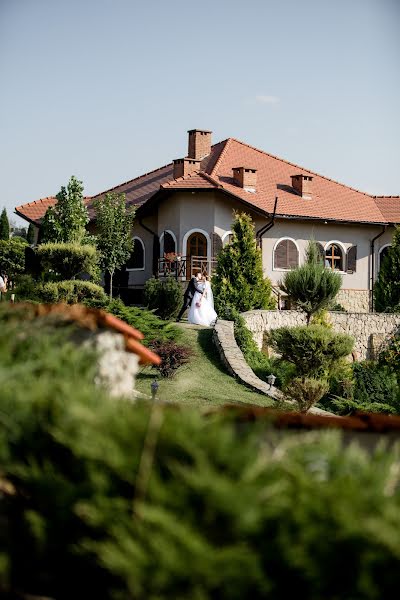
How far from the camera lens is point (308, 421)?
4840 mm

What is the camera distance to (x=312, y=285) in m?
23.7

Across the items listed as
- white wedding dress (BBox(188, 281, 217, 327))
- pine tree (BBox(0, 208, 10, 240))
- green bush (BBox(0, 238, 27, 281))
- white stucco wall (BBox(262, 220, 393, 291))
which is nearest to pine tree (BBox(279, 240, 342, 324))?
white wedding dress (BBox(188, 281, 217, 327))

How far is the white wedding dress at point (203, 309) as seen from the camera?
2444 centimetres

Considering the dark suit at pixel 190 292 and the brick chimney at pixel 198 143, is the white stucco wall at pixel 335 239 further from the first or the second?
the dark suit at pixel 190 292

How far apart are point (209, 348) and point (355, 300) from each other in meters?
14.0

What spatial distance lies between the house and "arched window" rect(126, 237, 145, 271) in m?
0.04

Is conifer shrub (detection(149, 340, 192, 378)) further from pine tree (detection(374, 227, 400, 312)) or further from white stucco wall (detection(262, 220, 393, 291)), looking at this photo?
white stucco wall (detection(262, 220, 393, 291))

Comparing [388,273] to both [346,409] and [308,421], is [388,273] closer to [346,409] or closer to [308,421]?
[346,409]

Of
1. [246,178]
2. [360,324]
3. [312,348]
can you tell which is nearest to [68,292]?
[312,348]

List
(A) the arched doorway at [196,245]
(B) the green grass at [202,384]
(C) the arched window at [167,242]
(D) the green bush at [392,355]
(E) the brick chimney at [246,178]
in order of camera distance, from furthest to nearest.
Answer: (E) the brick chimney at [246,178] → (C) the arched window at [167,242] → (A) the arched doorway at [196,245] → (D) the green bush at [392,355] → (B) the green grass at [202,384]

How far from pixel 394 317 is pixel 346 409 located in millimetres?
8084

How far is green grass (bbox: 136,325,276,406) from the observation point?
17.7m

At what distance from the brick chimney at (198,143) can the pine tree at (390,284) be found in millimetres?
9278

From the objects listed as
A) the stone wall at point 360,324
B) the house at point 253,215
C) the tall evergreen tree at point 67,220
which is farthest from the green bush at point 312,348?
the house at point 253,215
